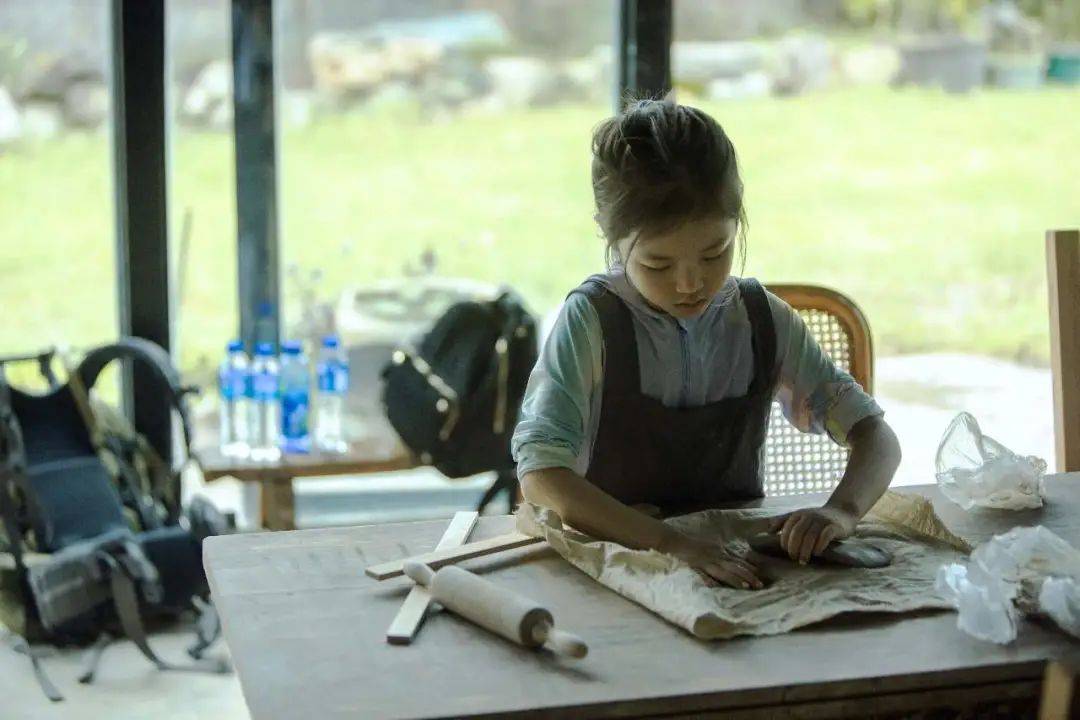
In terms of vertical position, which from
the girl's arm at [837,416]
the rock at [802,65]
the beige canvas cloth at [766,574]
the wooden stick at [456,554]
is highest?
the rock at [802,65]

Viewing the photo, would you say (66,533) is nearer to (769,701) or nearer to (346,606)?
(346,606)

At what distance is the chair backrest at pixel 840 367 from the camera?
82.4 inches

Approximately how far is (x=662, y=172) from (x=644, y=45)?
7.68 feet

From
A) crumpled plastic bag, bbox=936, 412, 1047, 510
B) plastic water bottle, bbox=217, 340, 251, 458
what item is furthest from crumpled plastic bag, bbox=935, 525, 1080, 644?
plastic water bottle, bbox=217, 340, 251, 458

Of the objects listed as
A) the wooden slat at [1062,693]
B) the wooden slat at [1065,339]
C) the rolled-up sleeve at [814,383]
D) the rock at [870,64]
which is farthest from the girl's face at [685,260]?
the rock at [870,64]

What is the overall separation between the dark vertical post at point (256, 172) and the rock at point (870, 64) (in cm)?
163

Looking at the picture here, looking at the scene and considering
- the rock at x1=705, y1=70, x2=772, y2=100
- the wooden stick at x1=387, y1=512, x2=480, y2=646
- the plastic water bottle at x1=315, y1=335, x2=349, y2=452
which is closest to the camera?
the wooden stick at x1=387, y1=512, x2=480, y2=646

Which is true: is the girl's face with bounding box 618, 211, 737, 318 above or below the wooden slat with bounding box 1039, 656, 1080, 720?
above

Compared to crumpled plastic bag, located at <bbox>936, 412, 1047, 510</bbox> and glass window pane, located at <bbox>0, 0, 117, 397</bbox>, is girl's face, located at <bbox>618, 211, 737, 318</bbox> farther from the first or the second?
glass window pane, located at <bbox>0, 0, 117, 397</bbox>

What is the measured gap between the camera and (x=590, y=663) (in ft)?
4.06

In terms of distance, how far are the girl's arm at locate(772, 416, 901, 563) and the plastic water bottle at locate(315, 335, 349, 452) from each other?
204cm

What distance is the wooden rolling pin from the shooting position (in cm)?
126

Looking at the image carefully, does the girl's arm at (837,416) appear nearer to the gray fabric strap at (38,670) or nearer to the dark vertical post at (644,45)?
the gray fabric strap at (38,670)

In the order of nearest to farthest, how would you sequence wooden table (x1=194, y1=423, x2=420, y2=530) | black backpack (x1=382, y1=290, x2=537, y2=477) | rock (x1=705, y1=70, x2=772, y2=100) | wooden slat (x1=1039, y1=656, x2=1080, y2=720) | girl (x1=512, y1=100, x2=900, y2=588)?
wooden slat (x1=1039, y1=656, x2=1080, y2=720) < girl (x1=512, y1=100, x2=900, y2=588) < wooden table (x1=194, y1=423, x2=420, y2=530) < black backpack (x1=382, y1=290, x2=537, y2=477) < rock (x1=705, y1=70, x2=772, y2=100)
